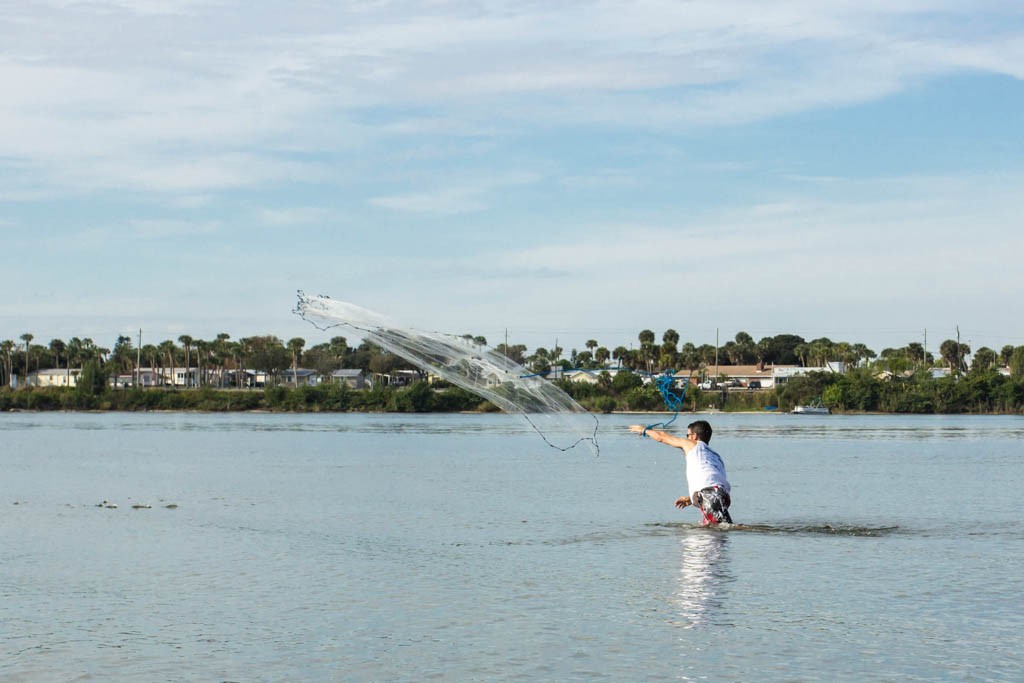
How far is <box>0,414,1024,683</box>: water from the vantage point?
51.8ft

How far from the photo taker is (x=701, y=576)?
74.0 feet

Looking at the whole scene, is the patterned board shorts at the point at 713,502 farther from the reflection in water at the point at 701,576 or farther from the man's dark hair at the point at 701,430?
the man's dark hair at the point at 701,430

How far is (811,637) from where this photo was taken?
17.2m

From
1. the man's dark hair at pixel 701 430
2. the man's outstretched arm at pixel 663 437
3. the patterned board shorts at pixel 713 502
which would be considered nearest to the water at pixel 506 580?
the patterned board shorts at pixel 713 502

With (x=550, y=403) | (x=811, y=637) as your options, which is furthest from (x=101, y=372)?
(x=811, y=637)

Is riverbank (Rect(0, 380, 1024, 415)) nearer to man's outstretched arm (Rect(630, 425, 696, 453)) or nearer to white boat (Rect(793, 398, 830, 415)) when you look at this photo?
white boat (Rect(793, 398, 830, 415))

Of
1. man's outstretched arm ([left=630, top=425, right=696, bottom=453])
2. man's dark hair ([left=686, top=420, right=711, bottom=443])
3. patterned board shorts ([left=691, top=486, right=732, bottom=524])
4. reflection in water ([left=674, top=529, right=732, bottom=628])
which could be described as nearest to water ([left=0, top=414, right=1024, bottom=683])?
reflection in water ([left=674, top=529, right=732, bottom=628])

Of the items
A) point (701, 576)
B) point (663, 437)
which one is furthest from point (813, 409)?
point (701, 576)

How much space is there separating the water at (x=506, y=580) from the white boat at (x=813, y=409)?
4439 inches

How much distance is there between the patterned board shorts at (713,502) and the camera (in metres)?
27.8

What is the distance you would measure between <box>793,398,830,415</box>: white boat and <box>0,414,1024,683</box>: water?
112746 millimetres

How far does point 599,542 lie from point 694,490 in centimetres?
242

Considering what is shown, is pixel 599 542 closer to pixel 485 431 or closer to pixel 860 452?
pixel 860 452

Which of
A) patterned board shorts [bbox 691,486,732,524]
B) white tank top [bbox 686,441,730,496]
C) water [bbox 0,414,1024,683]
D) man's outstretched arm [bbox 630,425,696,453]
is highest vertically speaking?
man's outstretched arm [bbox 630,425,696,453]
